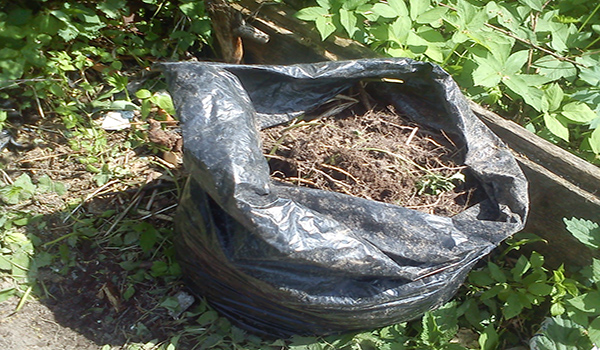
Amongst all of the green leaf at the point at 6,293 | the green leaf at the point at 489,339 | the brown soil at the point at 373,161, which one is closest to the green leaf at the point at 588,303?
the green leaf at the point at 489,339

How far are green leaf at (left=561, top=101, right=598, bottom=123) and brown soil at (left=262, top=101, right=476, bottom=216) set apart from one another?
1.53ft

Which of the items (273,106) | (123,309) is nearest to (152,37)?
(273,106)

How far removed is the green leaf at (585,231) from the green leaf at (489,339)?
1.32ft

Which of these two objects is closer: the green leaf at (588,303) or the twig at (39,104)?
the green leaf at (588,303)

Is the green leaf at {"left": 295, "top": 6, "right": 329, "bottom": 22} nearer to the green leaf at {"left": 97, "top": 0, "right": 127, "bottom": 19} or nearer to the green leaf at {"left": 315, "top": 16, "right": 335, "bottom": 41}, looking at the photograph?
the green leaf at {"left": 315, "top": 16, "right": 335, "bottom": 41}

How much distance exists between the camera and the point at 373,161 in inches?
64.6

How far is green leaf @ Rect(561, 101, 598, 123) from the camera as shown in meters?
1.85

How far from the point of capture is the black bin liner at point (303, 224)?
1335 mm

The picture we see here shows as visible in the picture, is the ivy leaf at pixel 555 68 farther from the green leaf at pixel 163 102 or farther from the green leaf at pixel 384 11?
the green leaf at pixel 163 102

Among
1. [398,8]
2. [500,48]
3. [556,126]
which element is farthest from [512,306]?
[398,8]

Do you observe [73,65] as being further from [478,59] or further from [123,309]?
[478,59]

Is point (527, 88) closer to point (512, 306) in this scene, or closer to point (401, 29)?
point (401, 29)

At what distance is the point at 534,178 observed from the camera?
6.06 ft

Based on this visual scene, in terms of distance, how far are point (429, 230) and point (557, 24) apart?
1299 mm
